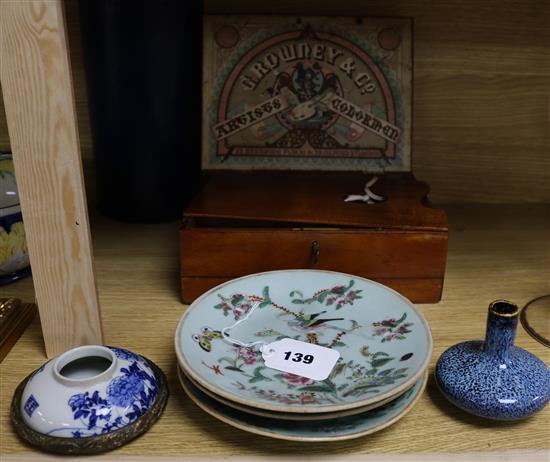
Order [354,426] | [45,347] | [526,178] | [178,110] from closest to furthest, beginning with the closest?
[354,426] < [45,347] < [178,110] < [526,178]

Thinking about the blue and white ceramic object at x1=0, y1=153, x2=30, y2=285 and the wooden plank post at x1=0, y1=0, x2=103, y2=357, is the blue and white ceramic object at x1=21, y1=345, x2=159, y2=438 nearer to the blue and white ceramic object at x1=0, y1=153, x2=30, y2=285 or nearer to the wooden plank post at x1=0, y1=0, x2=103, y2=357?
the wooden plank post at x1=0, y1=0, x2=103, y2=357

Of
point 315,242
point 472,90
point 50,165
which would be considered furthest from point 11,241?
point 472,90

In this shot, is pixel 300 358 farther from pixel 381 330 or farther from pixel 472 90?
pixel 472 90

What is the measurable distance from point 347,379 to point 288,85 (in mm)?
543

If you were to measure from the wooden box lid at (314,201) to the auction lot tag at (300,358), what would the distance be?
167 millimetres

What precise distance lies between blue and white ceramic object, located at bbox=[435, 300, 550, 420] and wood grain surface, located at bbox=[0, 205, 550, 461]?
27mm

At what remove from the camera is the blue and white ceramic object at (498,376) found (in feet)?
1.91

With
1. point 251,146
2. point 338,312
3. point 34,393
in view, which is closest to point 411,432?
point 338,312

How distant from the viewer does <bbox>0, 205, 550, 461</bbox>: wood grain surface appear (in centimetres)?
57

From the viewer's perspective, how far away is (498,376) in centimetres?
60

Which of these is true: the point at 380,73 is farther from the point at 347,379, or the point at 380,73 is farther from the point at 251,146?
the point at 347,379

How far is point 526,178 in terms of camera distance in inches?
44.0

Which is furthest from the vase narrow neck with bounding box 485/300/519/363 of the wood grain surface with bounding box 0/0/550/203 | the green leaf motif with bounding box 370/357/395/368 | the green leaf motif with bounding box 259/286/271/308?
the wood grain surface with bounding box 0/0/550/203

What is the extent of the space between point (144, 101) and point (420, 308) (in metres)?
0.52
